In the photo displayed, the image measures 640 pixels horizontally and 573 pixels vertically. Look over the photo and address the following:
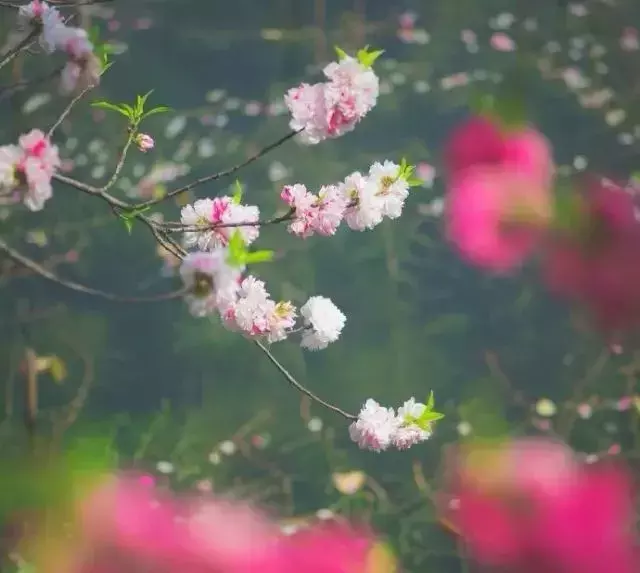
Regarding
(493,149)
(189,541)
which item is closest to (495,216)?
(493,149)

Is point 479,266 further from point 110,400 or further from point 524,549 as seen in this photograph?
point 110,400

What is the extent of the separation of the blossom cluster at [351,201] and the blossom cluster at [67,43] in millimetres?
288

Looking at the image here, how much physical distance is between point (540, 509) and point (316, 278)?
1.97 feet

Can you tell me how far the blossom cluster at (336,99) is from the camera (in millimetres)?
909

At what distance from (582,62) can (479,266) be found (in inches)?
19.4

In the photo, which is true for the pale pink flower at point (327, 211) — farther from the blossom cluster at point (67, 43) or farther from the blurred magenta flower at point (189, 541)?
the blurred magenta flower at point (189, 541)

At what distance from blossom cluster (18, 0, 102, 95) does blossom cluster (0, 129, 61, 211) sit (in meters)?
0.12

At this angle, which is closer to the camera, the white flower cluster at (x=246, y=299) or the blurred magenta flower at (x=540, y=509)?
the white flower cluster at (x=246, y=299)

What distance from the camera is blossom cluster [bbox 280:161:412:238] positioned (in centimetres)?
101

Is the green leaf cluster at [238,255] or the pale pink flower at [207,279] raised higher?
the green leaf cluster at [238,255]

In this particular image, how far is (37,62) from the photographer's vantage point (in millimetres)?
1491

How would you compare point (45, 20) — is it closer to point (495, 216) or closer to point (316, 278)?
point (316, 278)

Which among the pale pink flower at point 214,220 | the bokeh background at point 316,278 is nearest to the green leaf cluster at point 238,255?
the pale pink flower at point 214,220

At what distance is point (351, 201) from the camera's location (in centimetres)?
104
